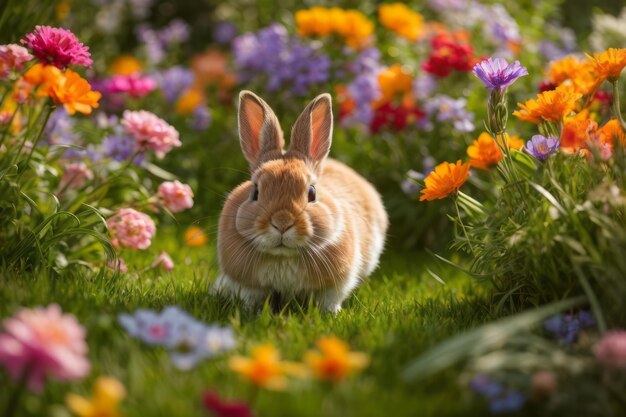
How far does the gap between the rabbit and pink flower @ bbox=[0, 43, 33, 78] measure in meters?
1.04

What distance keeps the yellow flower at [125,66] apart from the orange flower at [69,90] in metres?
4.13

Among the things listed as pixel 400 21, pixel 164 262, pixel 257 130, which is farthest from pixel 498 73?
pixel 400 21

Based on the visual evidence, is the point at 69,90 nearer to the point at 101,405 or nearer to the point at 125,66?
the point at 101,405

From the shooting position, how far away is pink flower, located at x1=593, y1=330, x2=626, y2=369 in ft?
7.84

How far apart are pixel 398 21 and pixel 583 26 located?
3.45 metres

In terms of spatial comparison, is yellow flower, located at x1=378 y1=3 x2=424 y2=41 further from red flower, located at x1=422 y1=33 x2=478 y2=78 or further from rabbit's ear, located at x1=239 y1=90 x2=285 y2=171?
rabbit's ear, located at x1=239 y1=90 x2=285 y2=171

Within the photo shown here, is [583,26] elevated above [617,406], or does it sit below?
below

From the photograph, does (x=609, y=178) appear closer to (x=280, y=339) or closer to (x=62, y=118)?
(x=280, y=339)

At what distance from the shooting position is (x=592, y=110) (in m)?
4.80

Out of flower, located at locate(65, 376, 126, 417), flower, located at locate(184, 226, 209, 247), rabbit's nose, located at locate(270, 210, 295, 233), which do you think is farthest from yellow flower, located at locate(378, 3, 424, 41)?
flower, located at locate(65, 376, 126, 417)

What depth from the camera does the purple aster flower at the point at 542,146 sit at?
3336mm

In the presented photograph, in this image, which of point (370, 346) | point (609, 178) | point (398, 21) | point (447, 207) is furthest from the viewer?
point (398, 21)

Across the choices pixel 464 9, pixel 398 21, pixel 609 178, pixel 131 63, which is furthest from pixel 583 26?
pixel 609 178

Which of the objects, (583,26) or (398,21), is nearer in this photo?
(398,21)
